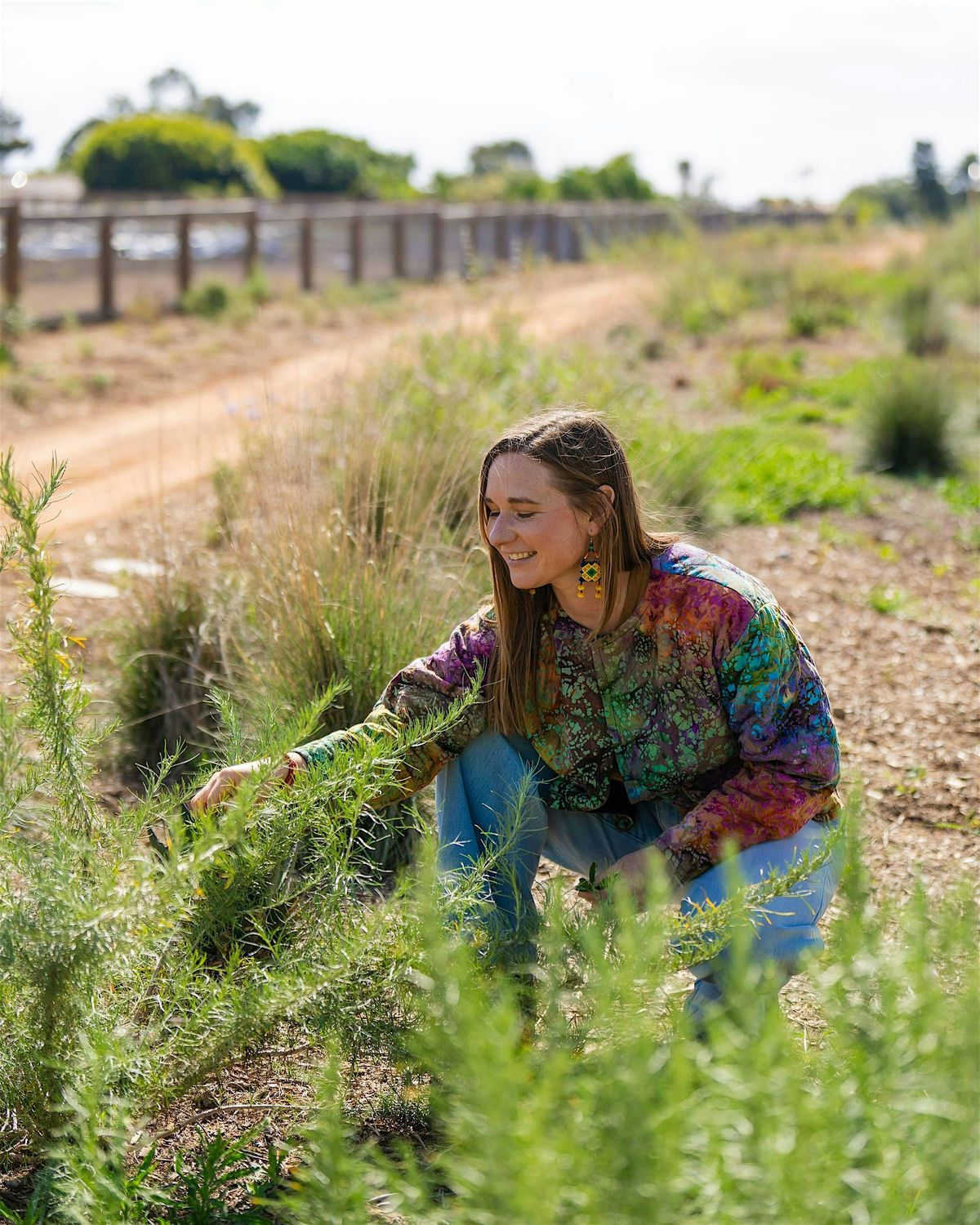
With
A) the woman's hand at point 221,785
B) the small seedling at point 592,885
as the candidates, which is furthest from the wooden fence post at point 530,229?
the woman's hand at point 221,785

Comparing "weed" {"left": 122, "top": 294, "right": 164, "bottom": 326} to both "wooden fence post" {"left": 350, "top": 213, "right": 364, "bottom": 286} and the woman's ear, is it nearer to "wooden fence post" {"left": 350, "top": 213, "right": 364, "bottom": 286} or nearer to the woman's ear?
"wooden fence post" {"left": 350, "top": 213, "right": 364, "bottom": 286}

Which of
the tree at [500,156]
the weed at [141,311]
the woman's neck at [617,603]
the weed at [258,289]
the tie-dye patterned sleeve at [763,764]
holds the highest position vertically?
the tree at [500,156]

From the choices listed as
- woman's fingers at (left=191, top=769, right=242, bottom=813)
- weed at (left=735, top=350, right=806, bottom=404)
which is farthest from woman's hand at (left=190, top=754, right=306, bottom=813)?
weed at (left=735, top=350, right=806, bottom=404)

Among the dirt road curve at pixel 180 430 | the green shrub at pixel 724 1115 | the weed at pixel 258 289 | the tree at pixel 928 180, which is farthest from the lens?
the tree at pixel 928 180

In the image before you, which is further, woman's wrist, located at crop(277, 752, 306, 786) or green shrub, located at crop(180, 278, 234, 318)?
green shrub, located at crop(180, 278, 234, 318)

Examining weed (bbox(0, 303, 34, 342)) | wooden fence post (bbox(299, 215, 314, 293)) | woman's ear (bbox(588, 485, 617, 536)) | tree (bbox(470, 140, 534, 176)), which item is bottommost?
woman's ear (bbox(588, 485, 617, 536))

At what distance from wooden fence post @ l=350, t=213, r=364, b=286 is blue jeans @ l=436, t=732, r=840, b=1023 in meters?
17.9

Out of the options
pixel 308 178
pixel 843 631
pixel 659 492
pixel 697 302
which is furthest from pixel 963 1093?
pixel 308 178

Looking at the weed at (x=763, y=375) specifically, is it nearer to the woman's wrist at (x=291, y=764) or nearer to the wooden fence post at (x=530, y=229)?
the woman's wrist at (x=291, y=764)

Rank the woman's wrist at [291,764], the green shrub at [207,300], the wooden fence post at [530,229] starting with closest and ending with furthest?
the woman's wrist at [291,764] → the green shrub at [207,300] → the wooden fence post at [530,229]

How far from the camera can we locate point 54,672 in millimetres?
2072

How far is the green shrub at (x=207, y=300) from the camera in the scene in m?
15.2

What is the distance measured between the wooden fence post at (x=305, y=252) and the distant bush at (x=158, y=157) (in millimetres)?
15034

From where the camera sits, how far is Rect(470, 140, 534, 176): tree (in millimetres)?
55094
